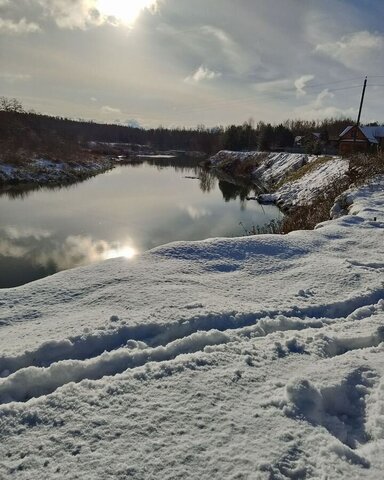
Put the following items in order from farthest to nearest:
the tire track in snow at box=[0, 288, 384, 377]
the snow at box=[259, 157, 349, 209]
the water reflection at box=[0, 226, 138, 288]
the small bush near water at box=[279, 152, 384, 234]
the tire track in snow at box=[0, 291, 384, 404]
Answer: the snow at box=[259, 157, 349, 209] → the small bush near water at box=[279, 152, 384, 234] → the water reflection at box=[0, 226, 138, 288] → the tire track in snow at box=[0, 288, 384, 377] → the tire track in snow at box=[0, 291, 384, 404]

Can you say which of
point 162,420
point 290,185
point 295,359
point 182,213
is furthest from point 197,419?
point 290,185

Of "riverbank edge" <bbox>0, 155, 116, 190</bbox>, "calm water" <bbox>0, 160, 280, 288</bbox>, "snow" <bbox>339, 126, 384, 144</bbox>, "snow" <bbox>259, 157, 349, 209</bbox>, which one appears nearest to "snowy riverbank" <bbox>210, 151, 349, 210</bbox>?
"snow" <bbox>259, 157, 349, 209</bbox>

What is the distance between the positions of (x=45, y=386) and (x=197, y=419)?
1.71 meters

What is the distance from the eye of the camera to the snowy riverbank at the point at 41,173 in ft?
121

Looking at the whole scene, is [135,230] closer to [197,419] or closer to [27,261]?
[27,261]

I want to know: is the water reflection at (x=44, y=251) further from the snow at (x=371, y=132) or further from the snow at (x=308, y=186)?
the snow at (x=371, y=132)

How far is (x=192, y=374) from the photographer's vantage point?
371 cm

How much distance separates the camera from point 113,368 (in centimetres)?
388

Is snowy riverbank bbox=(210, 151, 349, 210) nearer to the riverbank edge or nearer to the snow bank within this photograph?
the riverbank edge

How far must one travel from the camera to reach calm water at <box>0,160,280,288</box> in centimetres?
1392

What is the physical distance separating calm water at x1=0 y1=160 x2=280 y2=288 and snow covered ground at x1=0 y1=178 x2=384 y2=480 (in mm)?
4478

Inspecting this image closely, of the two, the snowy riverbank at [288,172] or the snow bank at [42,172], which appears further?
the snow bank at [42,172]

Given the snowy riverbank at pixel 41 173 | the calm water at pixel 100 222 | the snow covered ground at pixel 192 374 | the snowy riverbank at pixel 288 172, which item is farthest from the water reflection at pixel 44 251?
the snowy riverbank at pixel 41 173

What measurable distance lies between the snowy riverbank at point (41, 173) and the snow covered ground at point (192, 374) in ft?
116
